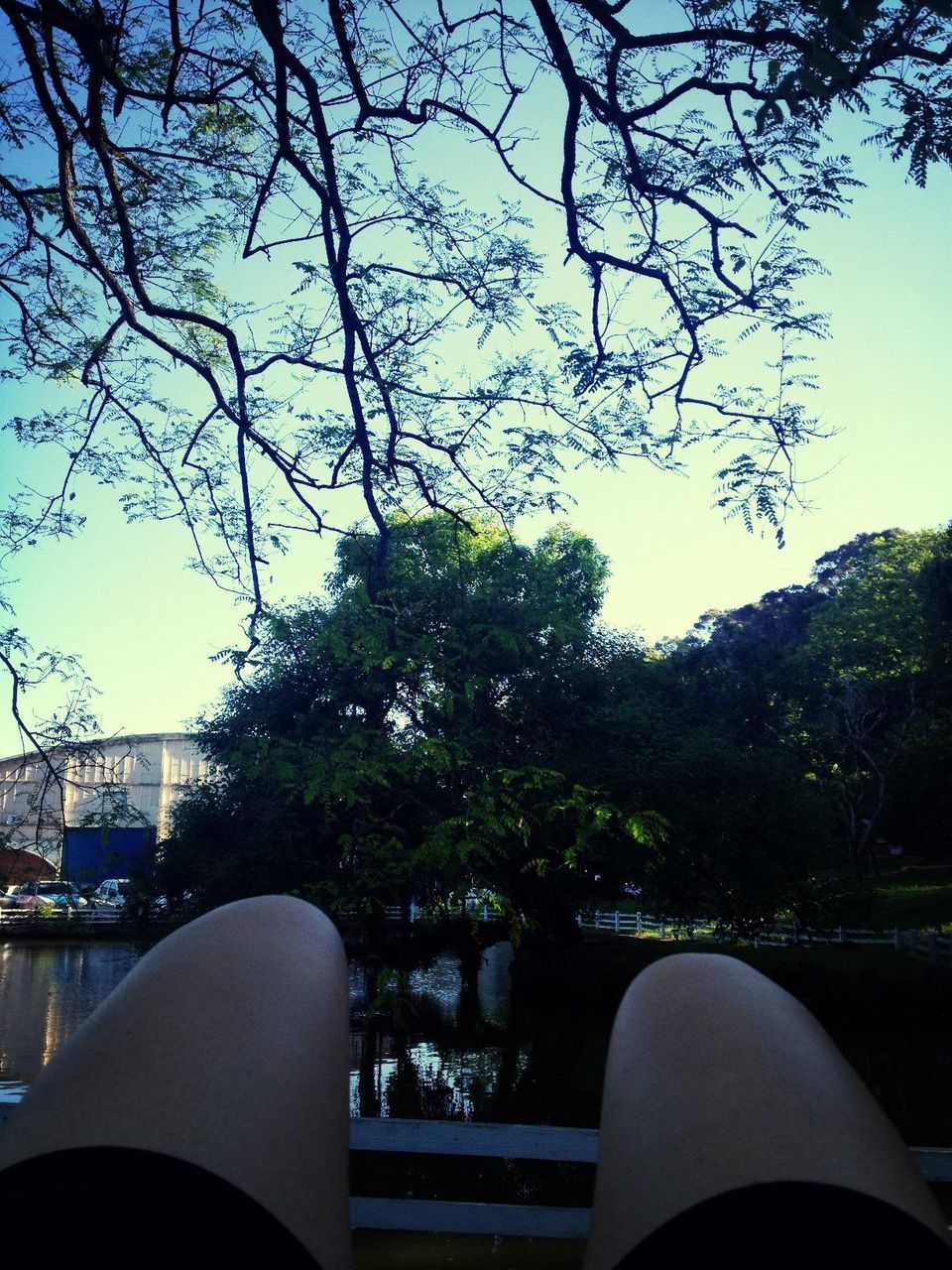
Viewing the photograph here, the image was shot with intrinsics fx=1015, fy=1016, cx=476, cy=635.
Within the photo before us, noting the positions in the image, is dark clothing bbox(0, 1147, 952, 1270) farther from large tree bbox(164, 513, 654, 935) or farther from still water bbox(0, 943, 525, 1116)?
still water bbox(0, 943, 525, 1116)

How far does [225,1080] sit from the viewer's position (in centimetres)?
145

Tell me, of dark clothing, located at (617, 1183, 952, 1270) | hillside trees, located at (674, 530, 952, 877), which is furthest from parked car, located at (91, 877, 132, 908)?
hillside trees, located at (674, 530, 952, 877)

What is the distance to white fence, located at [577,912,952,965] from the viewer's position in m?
16.6

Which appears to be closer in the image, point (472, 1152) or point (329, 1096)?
point (329, 1096)

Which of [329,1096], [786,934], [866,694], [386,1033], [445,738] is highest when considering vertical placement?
[866,694]

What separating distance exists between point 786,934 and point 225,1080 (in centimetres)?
2029

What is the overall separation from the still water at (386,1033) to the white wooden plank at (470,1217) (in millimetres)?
4368

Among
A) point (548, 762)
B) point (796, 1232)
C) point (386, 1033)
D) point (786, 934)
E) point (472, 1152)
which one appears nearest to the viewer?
point (796, 1232)

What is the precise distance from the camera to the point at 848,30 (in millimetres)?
2338

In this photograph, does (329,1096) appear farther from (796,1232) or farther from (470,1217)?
(470,1217)

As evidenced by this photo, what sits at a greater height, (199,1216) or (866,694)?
(866,694)

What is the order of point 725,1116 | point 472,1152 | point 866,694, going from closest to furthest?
point 725,1116
point 472,1152
point 866,694

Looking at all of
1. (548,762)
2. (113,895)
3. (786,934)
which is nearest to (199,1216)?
(113,895)

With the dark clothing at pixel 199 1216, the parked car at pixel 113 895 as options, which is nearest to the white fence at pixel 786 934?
the parked car at pixel 113 895
